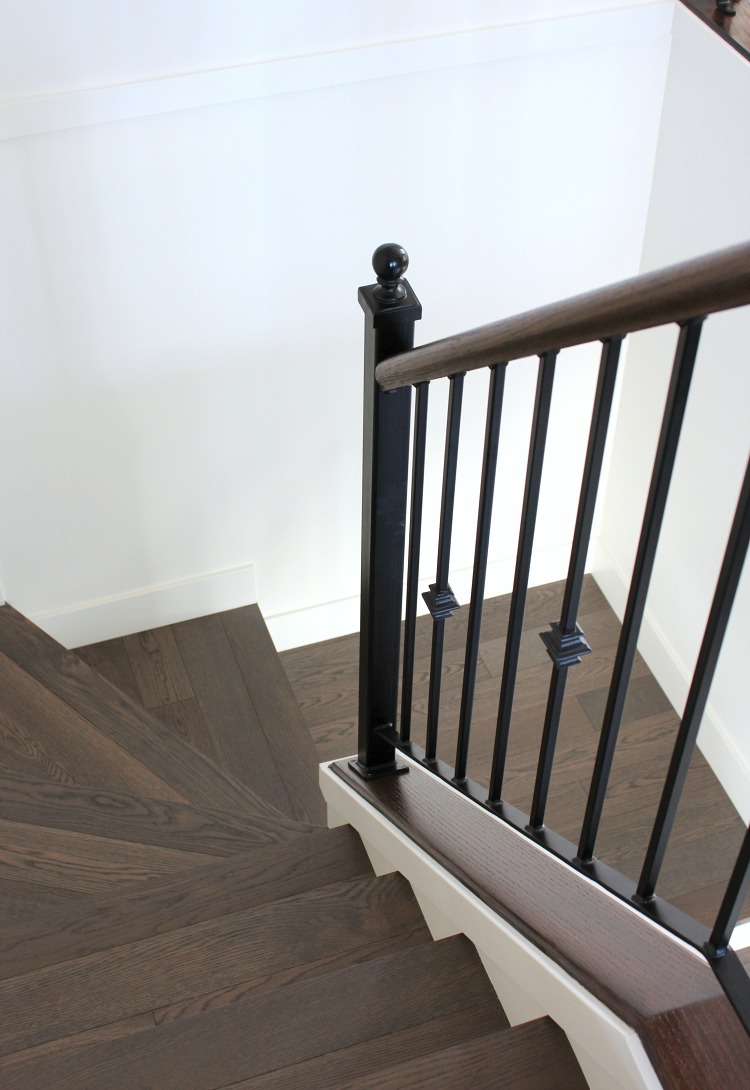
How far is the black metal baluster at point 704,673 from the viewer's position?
0.87m

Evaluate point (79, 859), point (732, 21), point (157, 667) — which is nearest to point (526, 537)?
point (79, 859)

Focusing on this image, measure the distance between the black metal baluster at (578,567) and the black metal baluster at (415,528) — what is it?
0.29m

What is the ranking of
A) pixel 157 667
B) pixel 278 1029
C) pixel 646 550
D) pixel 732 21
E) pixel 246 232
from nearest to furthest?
pixel 646 550 < pixel 278 1029 < pixel 732 21 < pixel 246 232 < pixel 157 667

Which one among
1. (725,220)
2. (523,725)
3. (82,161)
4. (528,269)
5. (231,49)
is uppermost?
(231,49)

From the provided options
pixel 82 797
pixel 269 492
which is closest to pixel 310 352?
pixel 269 492

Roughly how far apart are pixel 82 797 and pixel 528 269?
1780mm

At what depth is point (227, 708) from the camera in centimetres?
292

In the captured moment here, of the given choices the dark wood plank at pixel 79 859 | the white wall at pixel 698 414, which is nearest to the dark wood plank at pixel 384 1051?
the dark wood plank at pixel 79 859

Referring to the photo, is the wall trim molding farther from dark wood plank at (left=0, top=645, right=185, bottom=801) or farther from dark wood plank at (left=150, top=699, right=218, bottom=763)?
dark wood plank at (left=150, top=699, right=218, bottom=763)

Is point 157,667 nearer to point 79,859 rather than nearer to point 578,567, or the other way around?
point 79,859

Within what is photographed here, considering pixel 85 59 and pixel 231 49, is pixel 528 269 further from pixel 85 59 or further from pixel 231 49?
pixel 85 59

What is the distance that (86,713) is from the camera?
7.70 ft

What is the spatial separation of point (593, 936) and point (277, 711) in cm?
180

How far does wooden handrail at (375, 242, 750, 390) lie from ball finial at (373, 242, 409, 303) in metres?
0.12
